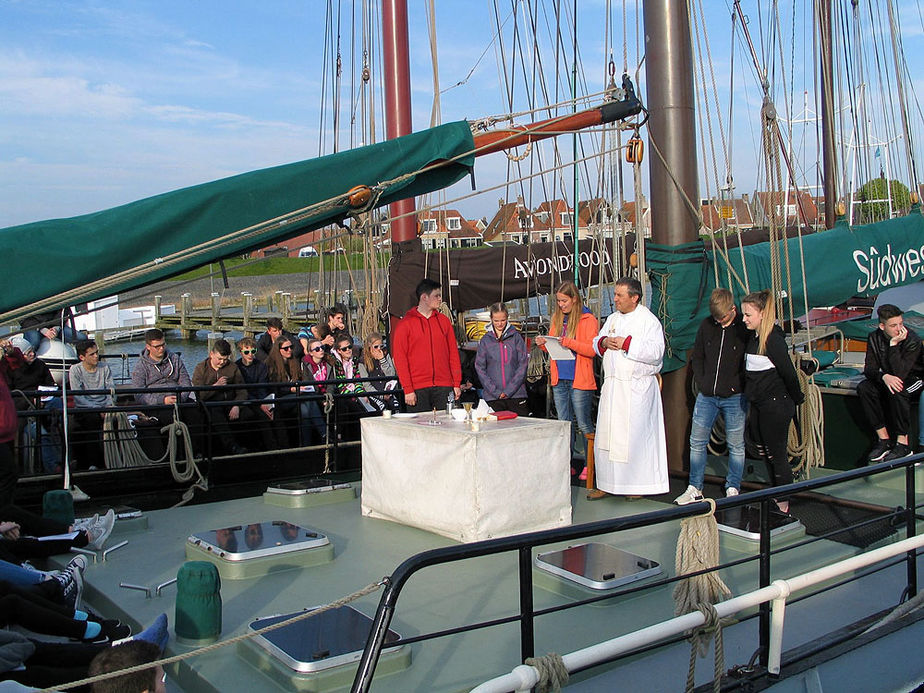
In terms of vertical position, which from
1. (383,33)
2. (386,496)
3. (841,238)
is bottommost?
(386,496)

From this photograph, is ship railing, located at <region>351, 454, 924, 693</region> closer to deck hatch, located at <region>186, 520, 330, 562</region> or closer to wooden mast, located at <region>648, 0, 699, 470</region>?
deck hatch, located at <region>186, 520, 330, 562</region>

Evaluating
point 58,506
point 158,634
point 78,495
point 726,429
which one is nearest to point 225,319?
point 78,495

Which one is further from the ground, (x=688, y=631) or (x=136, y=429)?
(x=136, y=429)

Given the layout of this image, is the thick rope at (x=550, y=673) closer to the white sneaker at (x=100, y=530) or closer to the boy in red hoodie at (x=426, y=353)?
the white sneaker at (x=100, y=530)

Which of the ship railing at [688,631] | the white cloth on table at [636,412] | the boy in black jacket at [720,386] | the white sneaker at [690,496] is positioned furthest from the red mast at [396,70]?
the ship railing at [688,631]

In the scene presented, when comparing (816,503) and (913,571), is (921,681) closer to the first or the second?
(913,571)

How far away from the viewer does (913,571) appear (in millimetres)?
4234

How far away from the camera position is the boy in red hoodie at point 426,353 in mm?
6484

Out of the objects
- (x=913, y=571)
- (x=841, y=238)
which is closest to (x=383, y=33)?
(x=841, y=238)

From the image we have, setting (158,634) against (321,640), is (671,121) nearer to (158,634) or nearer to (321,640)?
(321,640)

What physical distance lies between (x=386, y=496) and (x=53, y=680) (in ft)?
8.42

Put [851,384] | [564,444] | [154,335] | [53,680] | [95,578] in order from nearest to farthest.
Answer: [53,680]
[95,578]
[564,444]
[851,384]
[154,335]

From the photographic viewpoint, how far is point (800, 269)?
266 inches

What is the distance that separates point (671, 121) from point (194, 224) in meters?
3.91
